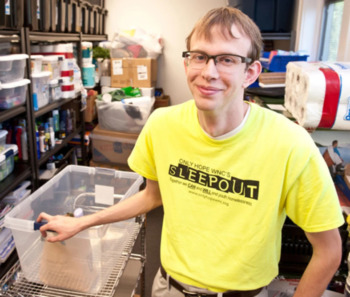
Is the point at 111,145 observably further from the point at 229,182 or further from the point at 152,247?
the point at 229,182

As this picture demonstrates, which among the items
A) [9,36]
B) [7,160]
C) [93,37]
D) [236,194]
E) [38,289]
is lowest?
[38,289]

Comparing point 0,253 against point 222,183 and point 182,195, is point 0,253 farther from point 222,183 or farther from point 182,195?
point 222,183

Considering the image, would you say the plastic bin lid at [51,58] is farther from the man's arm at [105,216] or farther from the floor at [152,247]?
the man's arm at [105,216]

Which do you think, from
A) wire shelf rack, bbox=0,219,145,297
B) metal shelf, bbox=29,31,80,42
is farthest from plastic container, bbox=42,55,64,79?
wire shelf rack, bbox=0,219,145,297

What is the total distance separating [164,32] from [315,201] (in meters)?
3.76

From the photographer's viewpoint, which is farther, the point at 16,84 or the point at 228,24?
the point at 16,84

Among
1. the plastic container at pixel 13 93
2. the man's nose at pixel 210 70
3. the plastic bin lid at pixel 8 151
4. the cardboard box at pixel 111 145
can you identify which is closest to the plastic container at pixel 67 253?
the man's nose at pixel 210 70

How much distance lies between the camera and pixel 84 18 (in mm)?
3430

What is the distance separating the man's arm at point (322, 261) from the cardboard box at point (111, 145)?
8.35 feet

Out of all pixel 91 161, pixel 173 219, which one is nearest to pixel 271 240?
pixel 173 219

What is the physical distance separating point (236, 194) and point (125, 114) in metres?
2.54

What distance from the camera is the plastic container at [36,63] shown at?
227 cm

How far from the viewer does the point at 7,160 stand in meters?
2.06

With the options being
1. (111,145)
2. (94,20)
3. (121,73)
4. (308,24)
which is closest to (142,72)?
(121,73)
